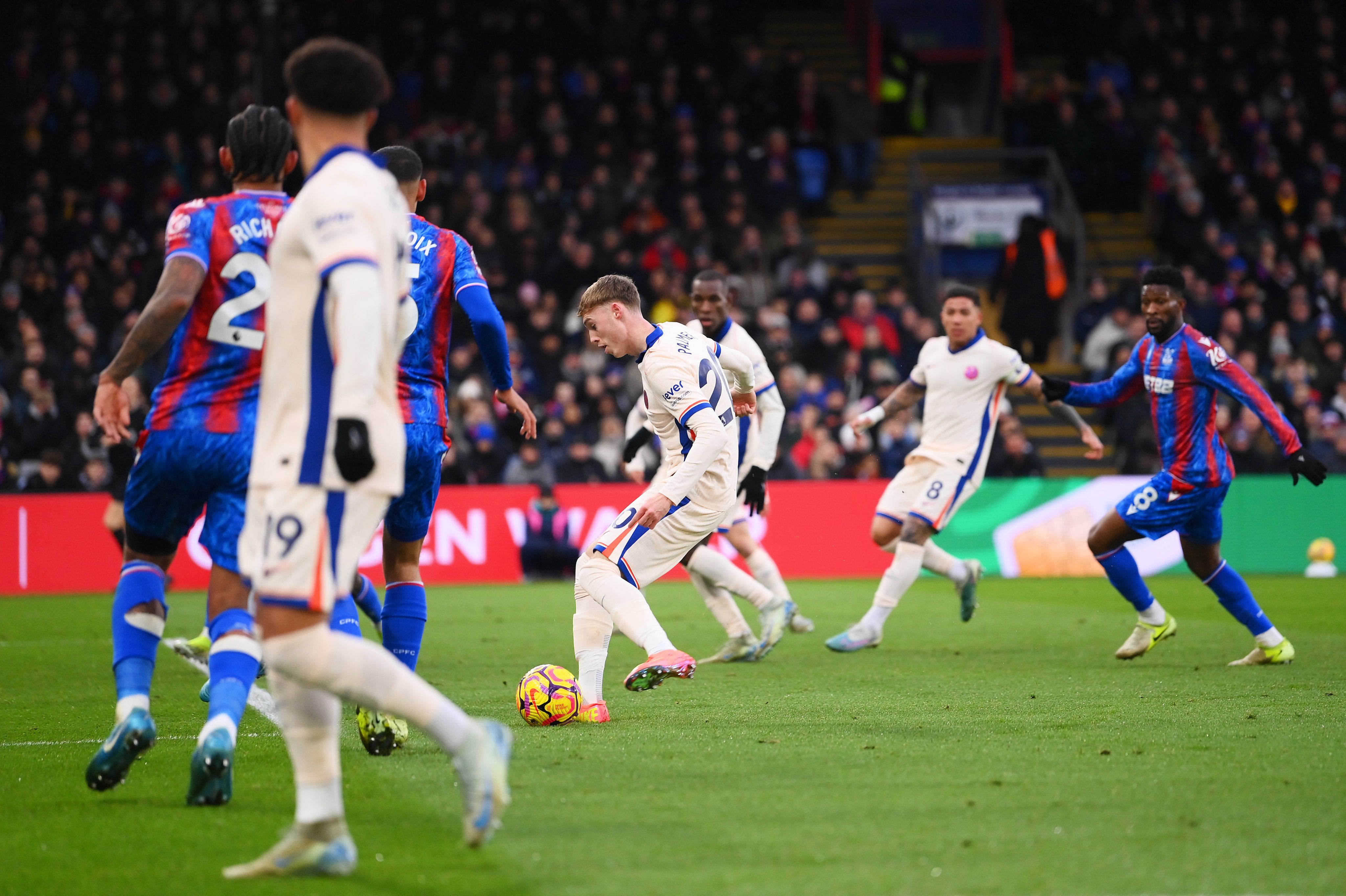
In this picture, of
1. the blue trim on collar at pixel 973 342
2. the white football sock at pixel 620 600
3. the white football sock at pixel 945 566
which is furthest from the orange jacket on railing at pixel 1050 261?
the white football sock at pixel 620 600

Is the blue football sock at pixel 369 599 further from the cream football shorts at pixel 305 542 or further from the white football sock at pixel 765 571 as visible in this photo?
the cream football shorts at pixel 305 542

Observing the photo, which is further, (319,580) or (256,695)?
(256,695)

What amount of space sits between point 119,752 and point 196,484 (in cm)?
95

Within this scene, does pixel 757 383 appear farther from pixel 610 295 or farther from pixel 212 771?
pixel 212 771

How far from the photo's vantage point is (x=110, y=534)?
17359mm

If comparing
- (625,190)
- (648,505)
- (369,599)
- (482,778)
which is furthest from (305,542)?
(625,190)

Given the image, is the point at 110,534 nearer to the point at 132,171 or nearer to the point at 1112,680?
the point at 132,171

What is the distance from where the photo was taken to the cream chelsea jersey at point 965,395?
10.8 metres

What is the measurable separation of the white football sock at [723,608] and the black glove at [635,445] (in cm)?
91

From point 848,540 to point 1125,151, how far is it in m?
10.7

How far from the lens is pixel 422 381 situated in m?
6.52

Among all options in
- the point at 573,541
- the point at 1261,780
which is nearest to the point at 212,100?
the point at 573,541

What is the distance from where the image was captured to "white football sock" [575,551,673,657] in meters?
6.87

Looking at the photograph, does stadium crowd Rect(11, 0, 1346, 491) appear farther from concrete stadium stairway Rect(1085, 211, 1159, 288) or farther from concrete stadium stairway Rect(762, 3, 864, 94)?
concrete stadium stairway Rect(762, 3, 864, 94)
